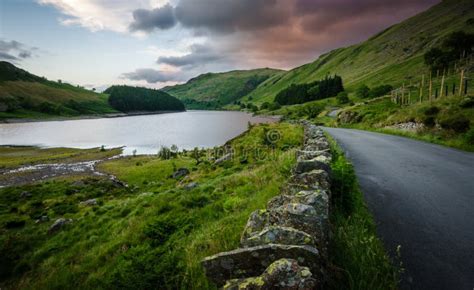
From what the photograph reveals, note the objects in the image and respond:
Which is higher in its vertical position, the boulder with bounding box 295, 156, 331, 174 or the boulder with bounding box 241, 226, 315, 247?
the boulder with bounding box 295, 156, 331, 174

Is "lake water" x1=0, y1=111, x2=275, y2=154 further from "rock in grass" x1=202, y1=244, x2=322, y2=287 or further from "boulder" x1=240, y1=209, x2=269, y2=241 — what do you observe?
"rock in grass" x1=202, y1=244, x2=322, y2=287

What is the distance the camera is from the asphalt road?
14.4ft

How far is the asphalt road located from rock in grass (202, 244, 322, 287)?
2.03 meters

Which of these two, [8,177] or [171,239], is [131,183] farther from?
[171,239]

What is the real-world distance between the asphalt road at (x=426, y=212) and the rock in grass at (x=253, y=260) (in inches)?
79.9

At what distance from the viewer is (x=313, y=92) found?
15650 centimetres

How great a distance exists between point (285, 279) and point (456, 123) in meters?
21.5

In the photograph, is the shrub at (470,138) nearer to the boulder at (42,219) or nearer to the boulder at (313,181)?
the boulder at (313,181)

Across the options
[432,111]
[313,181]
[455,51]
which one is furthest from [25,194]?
[455,51]

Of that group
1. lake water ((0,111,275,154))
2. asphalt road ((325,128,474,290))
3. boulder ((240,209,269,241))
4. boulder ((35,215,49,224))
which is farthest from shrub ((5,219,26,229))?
lake water ((0,111,275,154))

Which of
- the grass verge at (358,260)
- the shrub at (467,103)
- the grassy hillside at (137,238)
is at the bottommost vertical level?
the grassy hillside at (137,238)

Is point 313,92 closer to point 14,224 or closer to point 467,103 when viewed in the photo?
point 467,103

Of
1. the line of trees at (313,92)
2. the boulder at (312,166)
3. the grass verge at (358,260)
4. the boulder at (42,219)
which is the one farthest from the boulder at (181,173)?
the line of trees at (313,92)

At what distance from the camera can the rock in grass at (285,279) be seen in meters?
2.98
